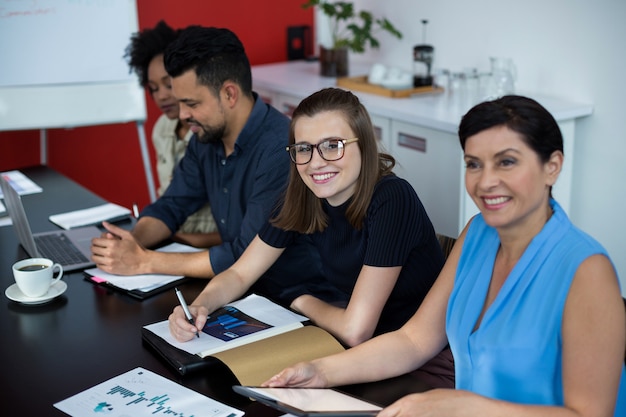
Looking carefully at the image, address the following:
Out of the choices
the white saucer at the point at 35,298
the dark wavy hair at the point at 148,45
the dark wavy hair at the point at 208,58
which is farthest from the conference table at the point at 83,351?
the dark wavy hair at the point at 148,45

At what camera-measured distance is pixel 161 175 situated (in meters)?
3.09

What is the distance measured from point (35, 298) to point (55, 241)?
463 millimetres

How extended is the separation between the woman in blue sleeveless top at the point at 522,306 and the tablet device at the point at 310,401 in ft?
0.14

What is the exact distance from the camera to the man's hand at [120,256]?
1980 millimetres

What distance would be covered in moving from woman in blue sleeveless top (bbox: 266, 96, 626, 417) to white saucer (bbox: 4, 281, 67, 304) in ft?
2.42

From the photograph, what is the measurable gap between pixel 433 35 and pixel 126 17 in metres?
1.48

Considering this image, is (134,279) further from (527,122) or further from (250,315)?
(527,122)

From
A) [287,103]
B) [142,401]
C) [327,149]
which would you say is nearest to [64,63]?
[287,103]

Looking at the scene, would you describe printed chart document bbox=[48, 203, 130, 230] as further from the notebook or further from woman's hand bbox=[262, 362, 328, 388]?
woman's hand bbox=[262, 362, 328, 388]

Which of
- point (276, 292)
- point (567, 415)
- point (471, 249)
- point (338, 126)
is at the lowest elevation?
point (276, 292)

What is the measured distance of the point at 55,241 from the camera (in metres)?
2.25

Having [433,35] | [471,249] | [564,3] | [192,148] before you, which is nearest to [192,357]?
[471,249]

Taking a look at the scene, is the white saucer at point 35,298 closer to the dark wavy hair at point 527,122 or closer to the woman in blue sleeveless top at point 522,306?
the woman in blue sleeveless top at point 522,306

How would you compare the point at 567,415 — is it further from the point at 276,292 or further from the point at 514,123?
the point at 276,292
